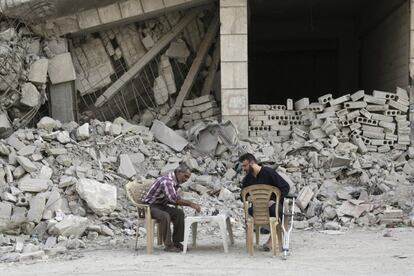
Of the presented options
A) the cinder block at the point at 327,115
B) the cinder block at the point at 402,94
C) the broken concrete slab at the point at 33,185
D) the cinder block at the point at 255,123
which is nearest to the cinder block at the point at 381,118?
the cinder block at the point at 402,94

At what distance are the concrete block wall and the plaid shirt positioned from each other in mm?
5063

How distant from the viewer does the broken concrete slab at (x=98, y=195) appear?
30.7 feet

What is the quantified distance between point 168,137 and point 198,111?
162 centimetres

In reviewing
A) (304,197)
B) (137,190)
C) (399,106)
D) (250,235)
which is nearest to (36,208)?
(137,190)

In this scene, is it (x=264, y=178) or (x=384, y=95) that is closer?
(x=264, y=178)

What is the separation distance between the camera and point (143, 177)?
10.9 metres

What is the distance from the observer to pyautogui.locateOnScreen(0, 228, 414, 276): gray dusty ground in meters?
6.45

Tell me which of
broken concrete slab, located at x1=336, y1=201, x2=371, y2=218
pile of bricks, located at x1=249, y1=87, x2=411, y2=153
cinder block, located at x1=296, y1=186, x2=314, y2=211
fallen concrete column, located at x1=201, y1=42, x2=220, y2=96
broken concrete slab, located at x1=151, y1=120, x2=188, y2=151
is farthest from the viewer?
fallen concrete column, located at x1=201, y1=42, x2=220, y2=96

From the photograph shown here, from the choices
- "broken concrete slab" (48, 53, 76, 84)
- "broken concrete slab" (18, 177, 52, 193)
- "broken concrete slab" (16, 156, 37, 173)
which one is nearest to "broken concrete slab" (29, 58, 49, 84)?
"broken concrete slab" (48, 53, 76, 84)

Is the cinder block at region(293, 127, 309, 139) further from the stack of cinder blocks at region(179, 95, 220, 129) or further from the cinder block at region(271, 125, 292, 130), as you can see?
the stack of cinder blocks at region(179, 95, 220, 129)

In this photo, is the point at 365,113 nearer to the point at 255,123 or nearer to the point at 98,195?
the point at 255,123

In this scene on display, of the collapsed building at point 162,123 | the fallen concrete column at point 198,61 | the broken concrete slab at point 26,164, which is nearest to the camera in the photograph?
the collapsed building at point 162,123

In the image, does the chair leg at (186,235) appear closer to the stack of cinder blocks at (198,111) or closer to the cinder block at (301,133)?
the cinder block at (301,133)

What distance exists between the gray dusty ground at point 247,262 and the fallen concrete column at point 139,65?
6.25 meters
